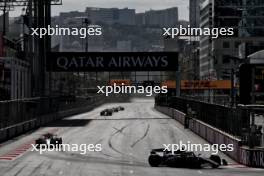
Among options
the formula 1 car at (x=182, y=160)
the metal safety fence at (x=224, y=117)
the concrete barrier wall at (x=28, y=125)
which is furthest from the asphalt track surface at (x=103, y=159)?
the metal safety fence at (x=224, y=117)

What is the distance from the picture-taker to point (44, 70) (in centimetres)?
9619

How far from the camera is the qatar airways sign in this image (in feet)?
302

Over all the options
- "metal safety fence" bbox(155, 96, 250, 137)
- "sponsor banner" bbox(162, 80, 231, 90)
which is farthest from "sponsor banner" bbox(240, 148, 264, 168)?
"sponsor banner" bbox(162, 80, 231, 90)

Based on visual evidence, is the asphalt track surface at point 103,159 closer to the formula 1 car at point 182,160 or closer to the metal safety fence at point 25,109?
the formula 1 car at point 182,160

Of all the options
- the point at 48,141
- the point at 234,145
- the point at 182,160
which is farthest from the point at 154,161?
the point at 48,141

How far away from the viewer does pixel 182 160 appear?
122 feet

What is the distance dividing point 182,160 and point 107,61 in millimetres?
56668

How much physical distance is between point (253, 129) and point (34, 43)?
6449 centimetres

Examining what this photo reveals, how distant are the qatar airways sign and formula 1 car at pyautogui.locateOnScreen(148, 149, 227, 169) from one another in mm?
54881

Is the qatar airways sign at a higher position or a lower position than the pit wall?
higher

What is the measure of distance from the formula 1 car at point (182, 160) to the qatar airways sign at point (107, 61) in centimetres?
5488

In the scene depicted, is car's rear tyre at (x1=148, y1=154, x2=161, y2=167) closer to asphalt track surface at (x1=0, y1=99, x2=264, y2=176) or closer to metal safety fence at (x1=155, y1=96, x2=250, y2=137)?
asphalt track surface at (x1=0, y1=99, x2=264, y2=176)

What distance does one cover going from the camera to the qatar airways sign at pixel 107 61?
3629 inches

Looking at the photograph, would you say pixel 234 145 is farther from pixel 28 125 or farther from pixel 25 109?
pixel 28 125
